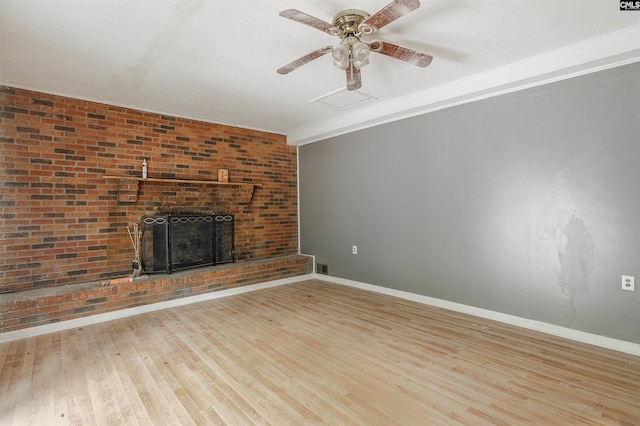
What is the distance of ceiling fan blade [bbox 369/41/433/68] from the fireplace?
3.32m

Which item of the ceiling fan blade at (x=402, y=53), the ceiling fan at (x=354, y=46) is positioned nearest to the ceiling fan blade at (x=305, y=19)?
the ceiling fan at (x=354, y=46)

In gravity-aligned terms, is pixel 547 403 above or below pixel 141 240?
below

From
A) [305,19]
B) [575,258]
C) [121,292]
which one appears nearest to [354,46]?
[305,19]

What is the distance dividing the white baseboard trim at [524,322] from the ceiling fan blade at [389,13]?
9.84 ft

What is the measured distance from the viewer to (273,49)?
2.59 metres

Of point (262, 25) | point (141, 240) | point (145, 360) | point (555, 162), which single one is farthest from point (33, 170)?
point (555, 162)

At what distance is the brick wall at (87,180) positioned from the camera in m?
3.24

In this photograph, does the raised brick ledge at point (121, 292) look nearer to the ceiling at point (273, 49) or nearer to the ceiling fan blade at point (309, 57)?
the ceiling at point (273, 49)

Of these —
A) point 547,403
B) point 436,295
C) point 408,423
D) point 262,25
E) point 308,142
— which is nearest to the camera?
point 408,423

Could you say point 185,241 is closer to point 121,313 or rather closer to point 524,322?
point 121,313

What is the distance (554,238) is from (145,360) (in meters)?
3.78

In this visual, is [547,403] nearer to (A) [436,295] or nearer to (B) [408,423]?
(B) [408,423]

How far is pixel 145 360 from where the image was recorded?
2.48 meters

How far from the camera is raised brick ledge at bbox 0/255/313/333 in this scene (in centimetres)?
297
